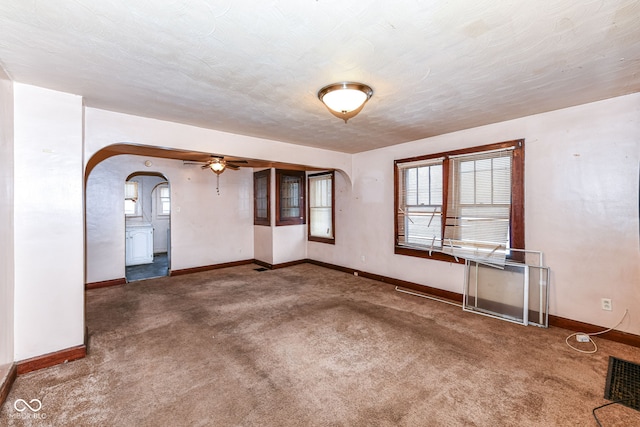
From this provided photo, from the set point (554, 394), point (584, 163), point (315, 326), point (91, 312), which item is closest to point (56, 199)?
point (91, 312)

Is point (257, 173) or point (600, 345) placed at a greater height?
point (257, 173)

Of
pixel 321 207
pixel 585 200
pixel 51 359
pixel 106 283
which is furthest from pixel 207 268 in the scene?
pixel 585 200

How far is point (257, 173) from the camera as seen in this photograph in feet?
22.7

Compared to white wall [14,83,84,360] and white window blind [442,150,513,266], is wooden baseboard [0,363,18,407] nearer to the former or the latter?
white wall [14,83,84,360]

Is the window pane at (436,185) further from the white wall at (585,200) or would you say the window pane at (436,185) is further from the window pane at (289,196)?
the window pane at (289,196)

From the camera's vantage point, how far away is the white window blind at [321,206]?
21.2 feet

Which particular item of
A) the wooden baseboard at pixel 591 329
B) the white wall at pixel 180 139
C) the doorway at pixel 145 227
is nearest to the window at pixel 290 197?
the white wall at pixel 180 139

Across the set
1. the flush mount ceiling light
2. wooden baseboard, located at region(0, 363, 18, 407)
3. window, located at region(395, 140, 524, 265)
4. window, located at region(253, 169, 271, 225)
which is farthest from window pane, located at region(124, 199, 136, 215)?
the flush mount ceiling light

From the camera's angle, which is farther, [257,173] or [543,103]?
[257,173]

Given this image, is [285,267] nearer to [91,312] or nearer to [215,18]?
[91,312]

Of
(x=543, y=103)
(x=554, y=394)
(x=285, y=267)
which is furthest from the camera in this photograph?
(x=285, y=267)

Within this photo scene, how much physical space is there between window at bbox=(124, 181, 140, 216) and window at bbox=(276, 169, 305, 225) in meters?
3.90

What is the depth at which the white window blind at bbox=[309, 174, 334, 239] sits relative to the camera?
647cm

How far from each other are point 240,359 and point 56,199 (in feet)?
7.37
